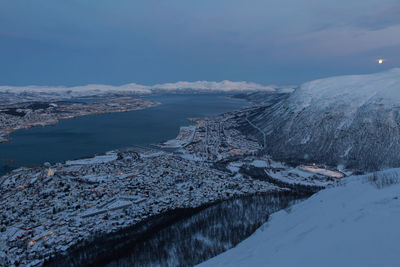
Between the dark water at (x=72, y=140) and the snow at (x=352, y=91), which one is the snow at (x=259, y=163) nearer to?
the snow at (x=352, y=91)

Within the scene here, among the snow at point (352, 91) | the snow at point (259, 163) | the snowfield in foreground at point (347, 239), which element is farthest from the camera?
the snow at point (352, 91)

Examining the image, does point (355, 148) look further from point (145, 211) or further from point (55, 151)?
point (55, 151)

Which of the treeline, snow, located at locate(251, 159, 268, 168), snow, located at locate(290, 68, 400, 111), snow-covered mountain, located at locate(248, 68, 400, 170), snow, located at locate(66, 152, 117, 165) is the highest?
snow, located at locate(290, 68, 400, 111)

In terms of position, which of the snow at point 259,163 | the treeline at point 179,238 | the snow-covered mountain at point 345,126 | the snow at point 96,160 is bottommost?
the treeline at point 179,238

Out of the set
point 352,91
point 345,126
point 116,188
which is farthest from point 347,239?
point 352,91

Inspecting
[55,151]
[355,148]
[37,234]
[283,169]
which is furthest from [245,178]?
[55,151]

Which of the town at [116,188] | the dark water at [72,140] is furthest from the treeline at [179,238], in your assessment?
the dark water at [72,140]

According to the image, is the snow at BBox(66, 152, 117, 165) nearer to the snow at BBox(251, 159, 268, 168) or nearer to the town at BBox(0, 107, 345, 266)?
the town at BBox(0, 107, 345, 266)

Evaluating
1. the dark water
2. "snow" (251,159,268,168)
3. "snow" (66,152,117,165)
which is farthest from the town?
the dark water
